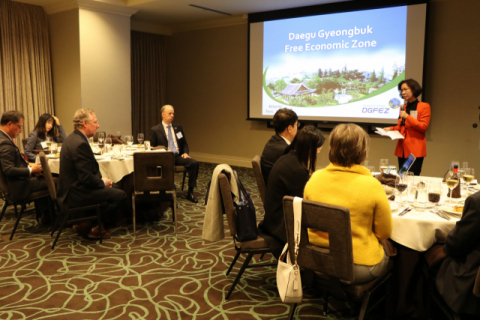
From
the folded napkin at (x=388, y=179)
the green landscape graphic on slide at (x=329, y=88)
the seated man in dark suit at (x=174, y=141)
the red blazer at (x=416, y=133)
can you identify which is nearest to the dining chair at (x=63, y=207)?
the seated man in dark suit at (x=174, y=141)

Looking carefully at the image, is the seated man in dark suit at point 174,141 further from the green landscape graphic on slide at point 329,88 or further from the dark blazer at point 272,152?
the green landscape graphic on slide at point 329,88

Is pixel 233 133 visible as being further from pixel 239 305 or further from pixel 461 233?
pixel 461 233

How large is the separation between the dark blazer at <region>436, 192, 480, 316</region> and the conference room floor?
27.7 inches

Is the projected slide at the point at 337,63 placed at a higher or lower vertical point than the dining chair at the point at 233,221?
higher

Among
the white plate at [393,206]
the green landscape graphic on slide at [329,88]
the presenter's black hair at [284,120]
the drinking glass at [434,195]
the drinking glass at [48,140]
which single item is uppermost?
the green landscape graphic on slide at [329,88]

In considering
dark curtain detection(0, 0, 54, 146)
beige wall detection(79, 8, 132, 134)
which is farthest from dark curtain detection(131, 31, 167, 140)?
dark curtain detection(0, 0, 54, 146)

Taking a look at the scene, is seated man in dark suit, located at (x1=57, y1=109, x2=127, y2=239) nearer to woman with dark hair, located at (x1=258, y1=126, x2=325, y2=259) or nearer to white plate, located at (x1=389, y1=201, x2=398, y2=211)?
woman with dark hair, located at (x1=258, y1=126, x2=325, y2=259)

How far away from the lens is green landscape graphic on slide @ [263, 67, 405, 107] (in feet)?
22.3

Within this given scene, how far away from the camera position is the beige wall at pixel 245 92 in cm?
607

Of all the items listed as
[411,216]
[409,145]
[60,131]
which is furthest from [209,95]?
[411,216]

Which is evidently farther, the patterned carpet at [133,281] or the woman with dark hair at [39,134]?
the woman with dark hair at [39,134]

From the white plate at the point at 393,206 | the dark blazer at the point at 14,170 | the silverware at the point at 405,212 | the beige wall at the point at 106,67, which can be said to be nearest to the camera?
the silverware at the point at 405,212

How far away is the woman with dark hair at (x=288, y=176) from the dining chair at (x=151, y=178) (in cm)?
174

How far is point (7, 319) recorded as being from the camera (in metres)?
2.64
